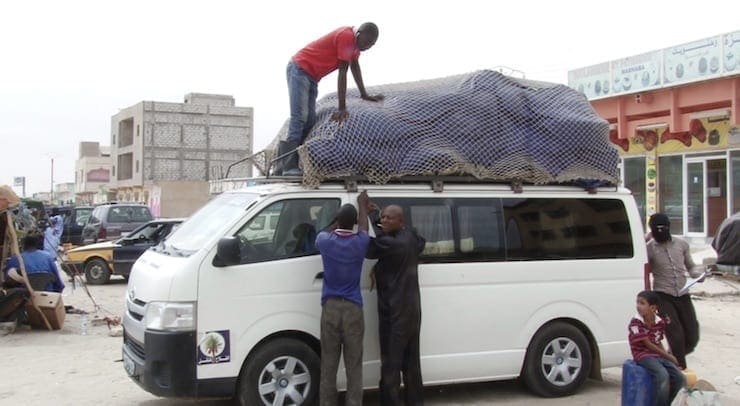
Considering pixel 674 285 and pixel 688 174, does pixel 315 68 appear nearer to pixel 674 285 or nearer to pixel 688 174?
pixel 674 285

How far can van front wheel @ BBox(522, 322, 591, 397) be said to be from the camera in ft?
22.2

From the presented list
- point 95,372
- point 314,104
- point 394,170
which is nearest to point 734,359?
point 394,170

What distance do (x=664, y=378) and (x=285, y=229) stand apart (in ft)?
10.7

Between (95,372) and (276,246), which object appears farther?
(95,372)

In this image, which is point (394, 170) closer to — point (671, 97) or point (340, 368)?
point (340, 368)

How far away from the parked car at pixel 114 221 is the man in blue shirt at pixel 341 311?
15849 millimetres

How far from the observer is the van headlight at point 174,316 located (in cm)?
544

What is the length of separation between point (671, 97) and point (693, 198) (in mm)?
3413

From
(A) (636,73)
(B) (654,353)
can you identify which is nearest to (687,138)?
(A) (636,73)

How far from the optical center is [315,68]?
673cm

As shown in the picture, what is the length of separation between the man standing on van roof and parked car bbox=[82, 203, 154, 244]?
51.7 ft

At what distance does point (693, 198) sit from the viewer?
2072 cm

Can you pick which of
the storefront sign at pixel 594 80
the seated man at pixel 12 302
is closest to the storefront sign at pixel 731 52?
the storefront sign at pixel 594 80

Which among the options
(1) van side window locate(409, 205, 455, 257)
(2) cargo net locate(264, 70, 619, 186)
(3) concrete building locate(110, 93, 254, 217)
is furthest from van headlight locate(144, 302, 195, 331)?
(3) concrete building locate(110, 93, 254, 217)
